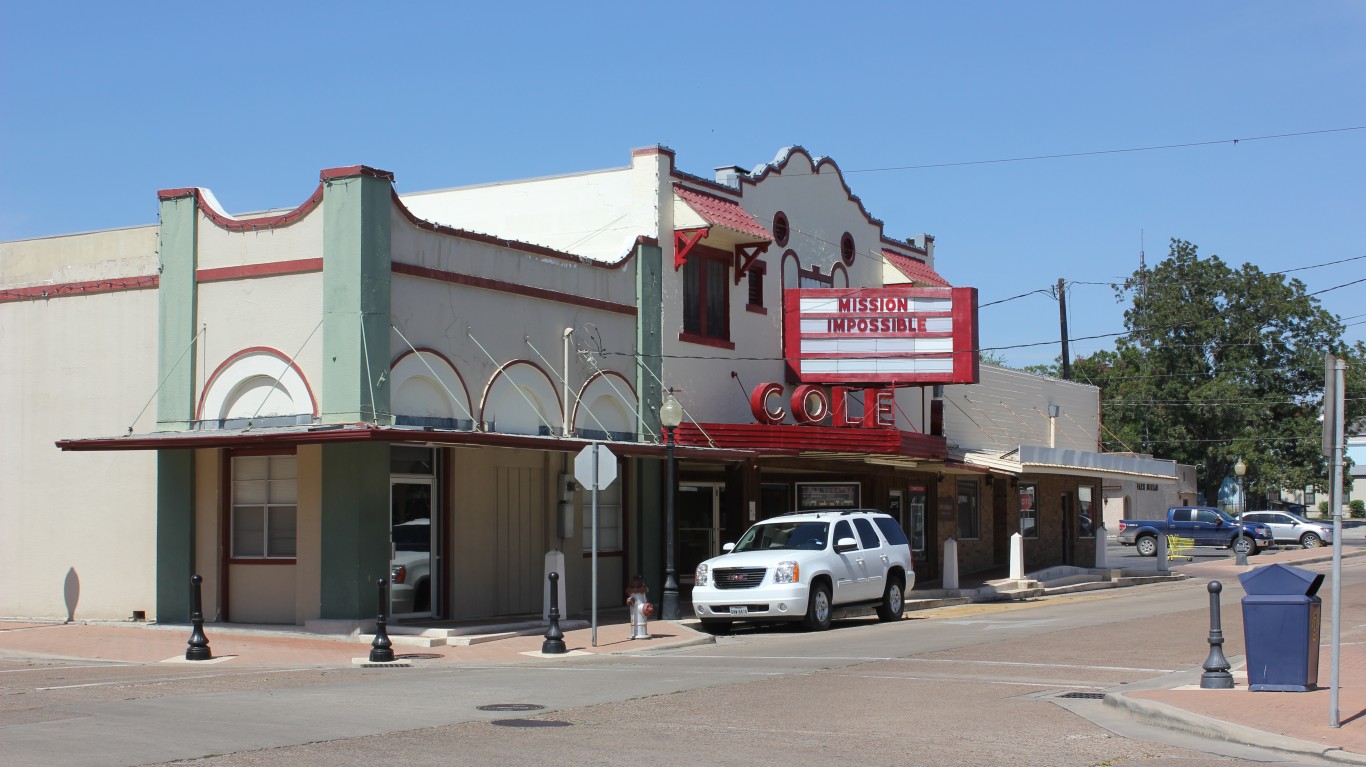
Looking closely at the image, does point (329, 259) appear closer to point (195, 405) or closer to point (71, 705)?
point (195, 405)

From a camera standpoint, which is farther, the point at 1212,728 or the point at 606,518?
the point at 606,518

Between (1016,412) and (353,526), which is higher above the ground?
(1016,412)

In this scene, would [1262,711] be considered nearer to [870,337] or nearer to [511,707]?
[511,707]

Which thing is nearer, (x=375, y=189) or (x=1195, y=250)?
(x=375, y=189)

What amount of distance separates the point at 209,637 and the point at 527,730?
1067cm

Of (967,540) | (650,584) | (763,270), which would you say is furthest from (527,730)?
(967,540)

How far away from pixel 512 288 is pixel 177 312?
205 inches

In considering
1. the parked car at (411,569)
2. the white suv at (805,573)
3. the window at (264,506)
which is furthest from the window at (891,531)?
the window at (264,506)

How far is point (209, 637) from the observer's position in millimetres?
20703

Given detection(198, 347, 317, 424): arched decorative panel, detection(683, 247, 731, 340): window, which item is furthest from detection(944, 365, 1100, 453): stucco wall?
detection(198, 347, 317, 424): arched decorative panel

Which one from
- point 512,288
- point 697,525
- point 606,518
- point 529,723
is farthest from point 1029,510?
point 529,723

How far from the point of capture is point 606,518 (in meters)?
26.1

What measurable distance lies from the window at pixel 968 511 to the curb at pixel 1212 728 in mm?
24447

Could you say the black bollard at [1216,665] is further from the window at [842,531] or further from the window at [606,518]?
the window at [606,518]
